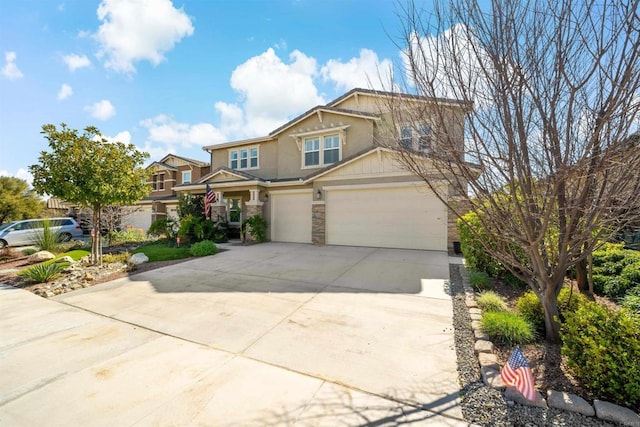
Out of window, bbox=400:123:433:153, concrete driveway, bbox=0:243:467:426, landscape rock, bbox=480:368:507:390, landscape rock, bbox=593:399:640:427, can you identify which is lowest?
concrete driveway, bbox=0:243:467:426

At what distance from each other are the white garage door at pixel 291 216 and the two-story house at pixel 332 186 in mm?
53

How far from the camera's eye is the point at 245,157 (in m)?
16.8

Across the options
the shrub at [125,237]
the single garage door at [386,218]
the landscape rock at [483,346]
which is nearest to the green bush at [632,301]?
the landscape rock at [483,346]

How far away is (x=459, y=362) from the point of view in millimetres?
2996

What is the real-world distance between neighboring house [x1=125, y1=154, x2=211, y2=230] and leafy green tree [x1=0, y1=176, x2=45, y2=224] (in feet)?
19.7

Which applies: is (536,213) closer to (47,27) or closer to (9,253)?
(47,27)

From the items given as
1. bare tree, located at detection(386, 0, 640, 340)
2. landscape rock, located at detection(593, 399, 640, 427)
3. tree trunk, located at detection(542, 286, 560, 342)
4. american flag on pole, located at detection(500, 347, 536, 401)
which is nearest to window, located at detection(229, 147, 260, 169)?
bare tree, located at detection(386, 0, 640, 340)

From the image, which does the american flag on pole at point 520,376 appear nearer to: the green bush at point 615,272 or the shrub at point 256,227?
the green bush at point 615,272

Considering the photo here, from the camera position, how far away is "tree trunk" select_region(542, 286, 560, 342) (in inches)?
130

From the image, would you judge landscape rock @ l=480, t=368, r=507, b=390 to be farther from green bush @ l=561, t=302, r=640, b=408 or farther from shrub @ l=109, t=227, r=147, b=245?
shrub @ l=109, t=227, r=147, b=245

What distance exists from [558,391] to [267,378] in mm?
2827

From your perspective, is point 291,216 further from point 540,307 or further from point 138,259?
point 540,307

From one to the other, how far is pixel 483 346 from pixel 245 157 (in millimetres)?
16072

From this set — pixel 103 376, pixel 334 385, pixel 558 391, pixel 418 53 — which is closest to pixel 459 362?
pixel 558 391
